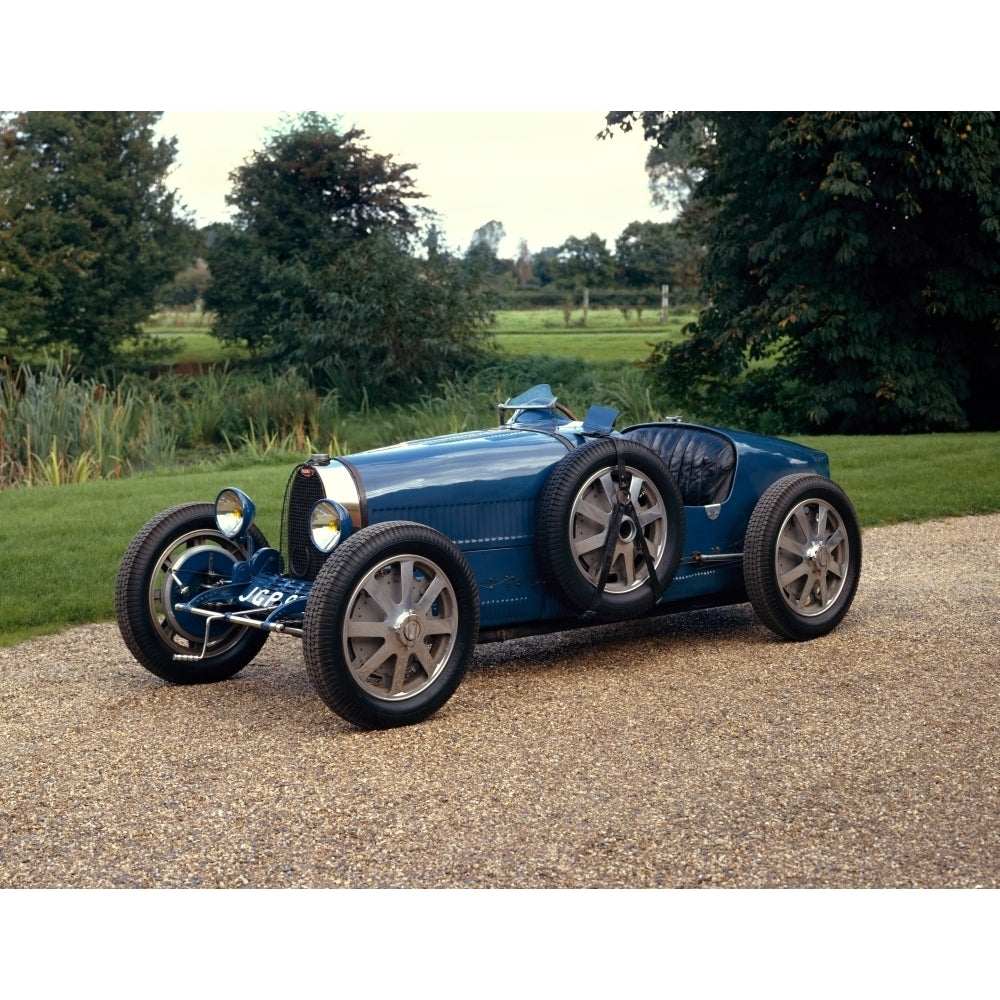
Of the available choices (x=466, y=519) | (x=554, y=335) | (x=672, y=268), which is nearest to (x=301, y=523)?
(x=466, y=519)

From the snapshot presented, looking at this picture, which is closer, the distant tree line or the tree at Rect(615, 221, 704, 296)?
the distant tree line

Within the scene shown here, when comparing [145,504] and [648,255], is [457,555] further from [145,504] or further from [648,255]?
[648,255]

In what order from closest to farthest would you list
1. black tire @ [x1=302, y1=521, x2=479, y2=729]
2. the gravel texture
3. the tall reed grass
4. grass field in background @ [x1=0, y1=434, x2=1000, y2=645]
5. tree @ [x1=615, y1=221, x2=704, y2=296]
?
the gravel texture → black tire @ [x1=302, y1=521, x2=479, y2=729] → grass field in background @ [x1=0, y1=434, x2=1000, y2=645] → the tall reed grass → tree @ [x1=615, y1=221, x2=704, y2=296]

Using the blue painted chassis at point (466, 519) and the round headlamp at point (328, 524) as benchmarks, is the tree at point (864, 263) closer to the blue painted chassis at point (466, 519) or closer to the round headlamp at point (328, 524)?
the blue painted chassis at point (466, 519)

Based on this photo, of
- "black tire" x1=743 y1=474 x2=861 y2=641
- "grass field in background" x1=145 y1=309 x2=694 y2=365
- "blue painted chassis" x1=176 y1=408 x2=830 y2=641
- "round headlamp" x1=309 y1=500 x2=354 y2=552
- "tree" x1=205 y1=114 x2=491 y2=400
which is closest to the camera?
"round headlamp" x1=309 y1=500 x2=354 y2=552

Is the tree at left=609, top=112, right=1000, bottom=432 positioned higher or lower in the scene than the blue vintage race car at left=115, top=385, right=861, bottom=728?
higher

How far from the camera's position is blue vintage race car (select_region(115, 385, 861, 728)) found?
5707mm

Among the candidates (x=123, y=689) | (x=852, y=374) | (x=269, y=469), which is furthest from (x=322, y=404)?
(x=123, y=689)

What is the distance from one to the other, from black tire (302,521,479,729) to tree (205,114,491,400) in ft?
72.5

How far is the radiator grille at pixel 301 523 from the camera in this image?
6324mm

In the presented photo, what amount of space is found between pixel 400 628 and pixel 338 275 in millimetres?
24915

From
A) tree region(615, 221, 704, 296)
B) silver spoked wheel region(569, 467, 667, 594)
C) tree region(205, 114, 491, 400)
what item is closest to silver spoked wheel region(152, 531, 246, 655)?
silver spoked wheel region(569, 467, 667, 594)

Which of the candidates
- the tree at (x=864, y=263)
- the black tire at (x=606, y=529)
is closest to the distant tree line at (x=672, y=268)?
the tree at (x=864, y=263)

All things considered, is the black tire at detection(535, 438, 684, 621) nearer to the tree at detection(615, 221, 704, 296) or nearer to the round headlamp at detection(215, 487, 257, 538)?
the round headlamp at detection(215, 487, 257, 538)
